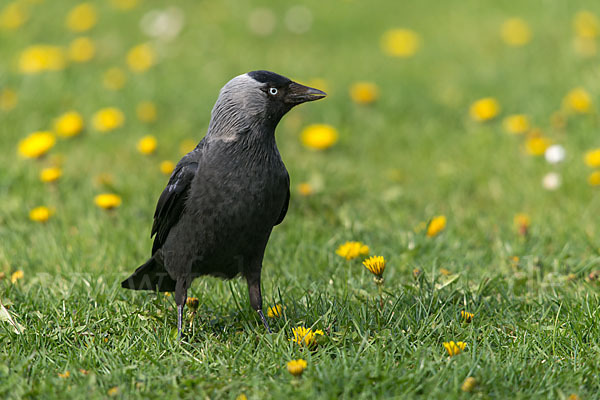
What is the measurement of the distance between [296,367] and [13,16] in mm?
6911

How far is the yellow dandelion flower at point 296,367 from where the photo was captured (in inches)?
107

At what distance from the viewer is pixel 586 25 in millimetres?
7523

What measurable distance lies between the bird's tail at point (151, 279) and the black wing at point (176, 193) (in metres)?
0.25

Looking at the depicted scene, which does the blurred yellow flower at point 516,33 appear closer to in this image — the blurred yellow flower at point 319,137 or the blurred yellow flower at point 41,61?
the blurred yellow flower at point 319,137

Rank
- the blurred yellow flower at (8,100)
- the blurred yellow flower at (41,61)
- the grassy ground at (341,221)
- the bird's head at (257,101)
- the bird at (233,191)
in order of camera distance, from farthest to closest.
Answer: the blurred yellow flower at (41,61), the blurred yellow flower at (8,100), the bird's head at (257,101), the bird at (233,191), the grassy ground at (341,221)

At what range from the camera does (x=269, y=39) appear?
340 inches

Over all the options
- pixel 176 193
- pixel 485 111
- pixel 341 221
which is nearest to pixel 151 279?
pixel 176 193

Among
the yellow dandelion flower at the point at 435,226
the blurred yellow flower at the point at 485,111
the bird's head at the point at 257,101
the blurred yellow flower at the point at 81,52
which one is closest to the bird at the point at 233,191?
the bird's head at the point at 257,101

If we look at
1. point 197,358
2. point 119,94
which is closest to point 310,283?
point 197,358

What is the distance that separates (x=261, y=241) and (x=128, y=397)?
3.27 feet

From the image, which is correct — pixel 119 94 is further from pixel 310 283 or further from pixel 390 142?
pixel 310 283

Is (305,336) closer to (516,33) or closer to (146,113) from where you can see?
(146,113)

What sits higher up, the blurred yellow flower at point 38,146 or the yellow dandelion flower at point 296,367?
the blurred yellow flower at point 38,146

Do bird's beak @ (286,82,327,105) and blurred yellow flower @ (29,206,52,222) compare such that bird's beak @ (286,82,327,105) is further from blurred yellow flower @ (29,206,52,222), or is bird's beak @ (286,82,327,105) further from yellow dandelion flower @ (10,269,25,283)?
blurred yellow flower @ (29,206,52,222)
